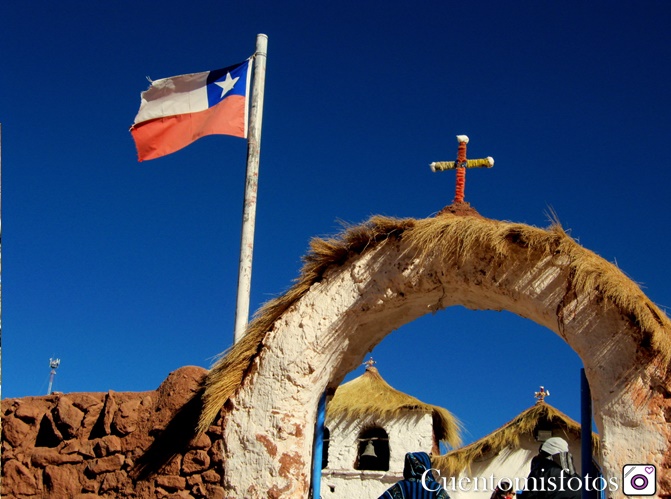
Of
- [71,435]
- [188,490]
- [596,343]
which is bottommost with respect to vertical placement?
[188,490]

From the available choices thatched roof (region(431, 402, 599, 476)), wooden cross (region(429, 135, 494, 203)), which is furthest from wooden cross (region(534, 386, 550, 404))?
wooden cross (region(429, 135, 494, 203))

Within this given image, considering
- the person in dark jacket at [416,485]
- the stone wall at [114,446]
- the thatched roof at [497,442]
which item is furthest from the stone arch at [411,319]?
the thatched roof at [497,442]

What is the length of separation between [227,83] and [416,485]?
529 cm

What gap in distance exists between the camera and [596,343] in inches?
→ 195

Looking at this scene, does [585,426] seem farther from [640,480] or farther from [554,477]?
[640,480]

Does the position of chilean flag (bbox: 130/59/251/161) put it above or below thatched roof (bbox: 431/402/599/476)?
above

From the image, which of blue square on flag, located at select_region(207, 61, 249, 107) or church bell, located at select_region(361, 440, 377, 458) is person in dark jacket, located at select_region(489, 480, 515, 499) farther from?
church bell, located at select_region(361, 440, 377, 458)

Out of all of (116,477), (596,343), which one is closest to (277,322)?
(116,477)

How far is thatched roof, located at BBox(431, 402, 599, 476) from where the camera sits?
15219 mm

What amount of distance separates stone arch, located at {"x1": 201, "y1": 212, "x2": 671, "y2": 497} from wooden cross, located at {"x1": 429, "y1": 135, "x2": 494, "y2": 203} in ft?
1.28

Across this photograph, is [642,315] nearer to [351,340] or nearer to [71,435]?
[351,340]

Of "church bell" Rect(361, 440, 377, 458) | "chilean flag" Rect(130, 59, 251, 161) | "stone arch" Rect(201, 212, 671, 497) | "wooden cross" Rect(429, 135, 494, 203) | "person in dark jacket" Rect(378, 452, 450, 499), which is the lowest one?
"person in dark jacket" Rect(378, 452, 450, 499)

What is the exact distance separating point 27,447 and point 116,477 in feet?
3.24

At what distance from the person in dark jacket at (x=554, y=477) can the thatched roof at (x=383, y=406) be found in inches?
444
